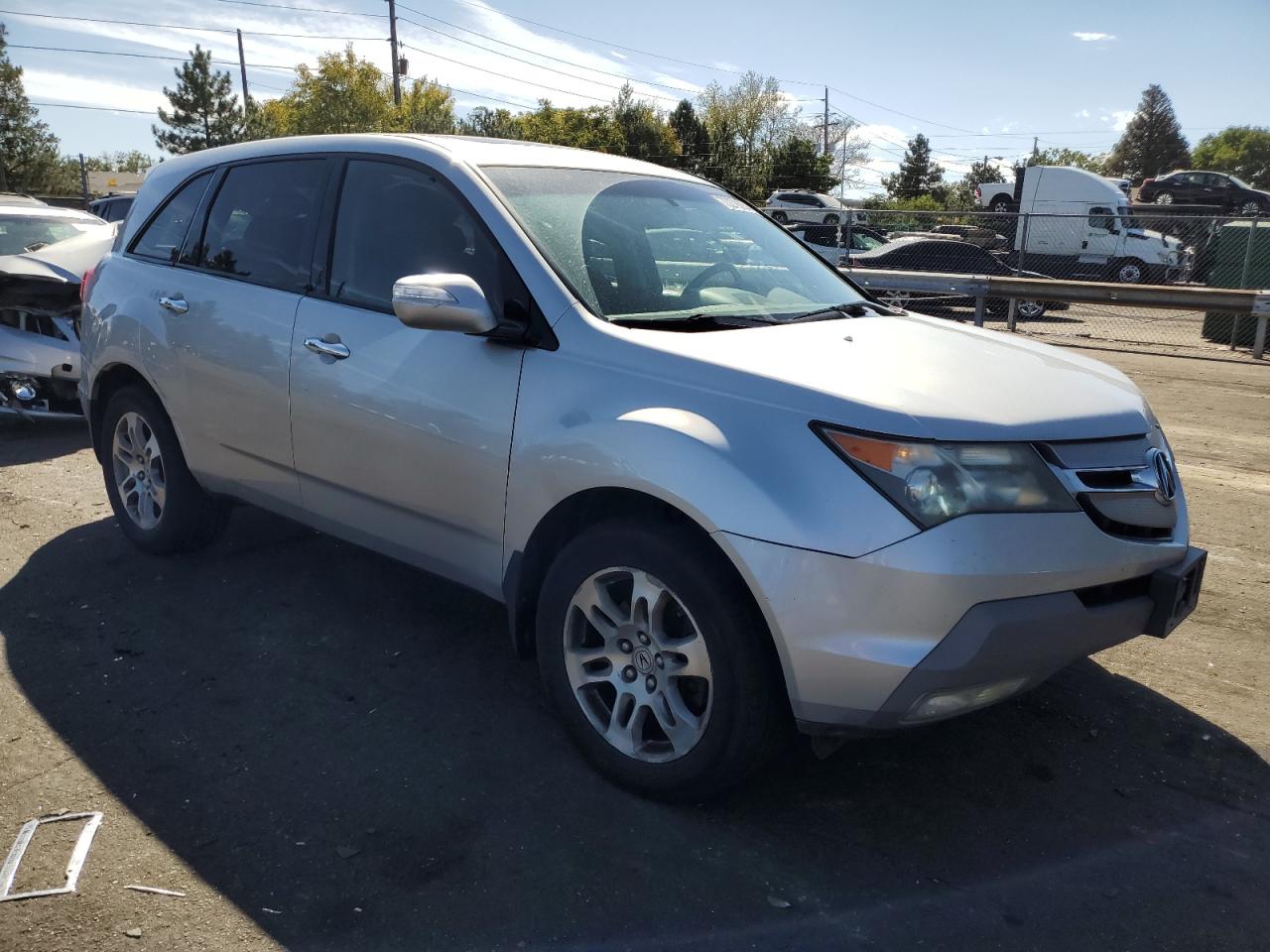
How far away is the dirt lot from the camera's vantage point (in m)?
2.55

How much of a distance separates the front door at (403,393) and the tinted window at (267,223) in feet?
0.63

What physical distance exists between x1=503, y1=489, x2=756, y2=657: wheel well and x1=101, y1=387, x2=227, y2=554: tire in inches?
88.0

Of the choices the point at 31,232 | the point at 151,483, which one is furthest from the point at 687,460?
the point at 31,232

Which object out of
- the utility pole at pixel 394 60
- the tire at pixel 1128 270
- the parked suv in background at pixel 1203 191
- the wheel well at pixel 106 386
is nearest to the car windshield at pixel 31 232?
the wheel well at pixel 106 386

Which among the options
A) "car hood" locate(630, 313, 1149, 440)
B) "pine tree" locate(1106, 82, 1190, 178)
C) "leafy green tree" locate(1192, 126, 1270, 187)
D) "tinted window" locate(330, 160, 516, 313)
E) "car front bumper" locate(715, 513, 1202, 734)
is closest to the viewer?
"car front bumper" locate(715, 513, 1202, 734)

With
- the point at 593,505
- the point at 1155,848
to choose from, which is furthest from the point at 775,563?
the point at 1155,848

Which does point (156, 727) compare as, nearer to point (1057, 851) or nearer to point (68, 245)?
point (1057, 851)

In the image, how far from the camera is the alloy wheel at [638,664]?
290 cm

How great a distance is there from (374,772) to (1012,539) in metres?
1.99

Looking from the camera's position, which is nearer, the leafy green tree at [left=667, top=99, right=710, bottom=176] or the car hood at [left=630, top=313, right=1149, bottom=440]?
the car hood at [left=630, top=313, right=1149, bottom=440]

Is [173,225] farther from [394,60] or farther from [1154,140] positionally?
[1154,140]

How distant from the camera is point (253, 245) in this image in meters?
4.34

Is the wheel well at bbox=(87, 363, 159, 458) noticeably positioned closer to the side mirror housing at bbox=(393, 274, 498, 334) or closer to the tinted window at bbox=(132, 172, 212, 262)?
the tinted window at bbox=(132, 172, 212, 262)

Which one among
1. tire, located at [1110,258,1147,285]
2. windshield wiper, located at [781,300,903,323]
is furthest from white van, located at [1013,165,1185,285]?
windshield wiper, located at [781,300,903,323]
